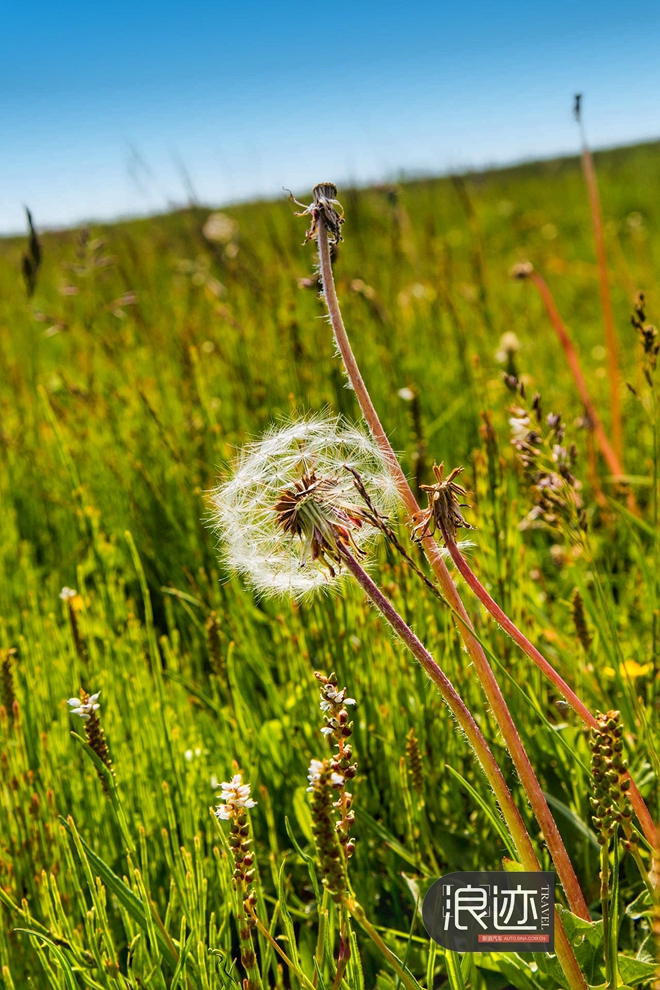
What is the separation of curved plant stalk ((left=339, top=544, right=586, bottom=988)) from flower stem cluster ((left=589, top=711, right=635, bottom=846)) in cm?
7

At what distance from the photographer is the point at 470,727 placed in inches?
28.1

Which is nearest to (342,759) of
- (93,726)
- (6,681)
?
(93,726)

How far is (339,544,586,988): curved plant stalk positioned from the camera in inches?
27.1

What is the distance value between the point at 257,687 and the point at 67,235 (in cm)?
563

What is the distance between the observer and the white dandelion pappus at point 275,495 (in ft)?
2.72

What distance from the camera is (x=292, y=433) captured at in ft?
2.90

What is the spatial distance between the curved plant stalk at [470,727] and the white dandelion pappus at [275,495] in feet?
0.38

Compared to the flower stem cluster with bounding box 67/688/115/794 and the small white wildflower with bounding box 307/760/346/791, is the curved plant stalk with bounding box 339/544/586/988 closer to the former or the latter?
the small white wildflower with bounding box 307/760/346/791

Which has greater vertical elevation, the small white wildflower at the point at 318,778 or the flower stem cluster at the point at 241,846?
the small white wildflower at the point at 318,778

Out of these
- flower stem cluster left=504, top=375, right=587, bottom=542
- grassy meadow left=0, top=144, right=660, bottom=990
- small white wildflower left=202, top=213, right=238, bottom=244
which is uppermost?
small white wildflower left=202, top=213, right=238, bottom=244

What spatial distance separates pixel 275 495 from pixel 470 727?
1.01 ft

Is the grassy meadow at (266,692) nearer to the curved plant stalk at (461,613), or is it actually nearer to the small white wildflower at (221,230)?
the curved plant stalk at (461,613)

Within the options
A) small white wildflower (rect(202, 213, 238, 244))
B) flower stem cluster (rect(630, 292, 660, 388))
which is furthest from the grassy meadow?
small white wildflower (rect(202, 213, 238, 244))

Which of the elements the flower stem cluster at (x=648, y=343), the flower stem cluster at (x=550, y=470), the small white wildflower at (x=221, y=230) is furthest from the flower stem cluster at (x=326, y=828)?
the small white wildflower at (x=221, y=230)
